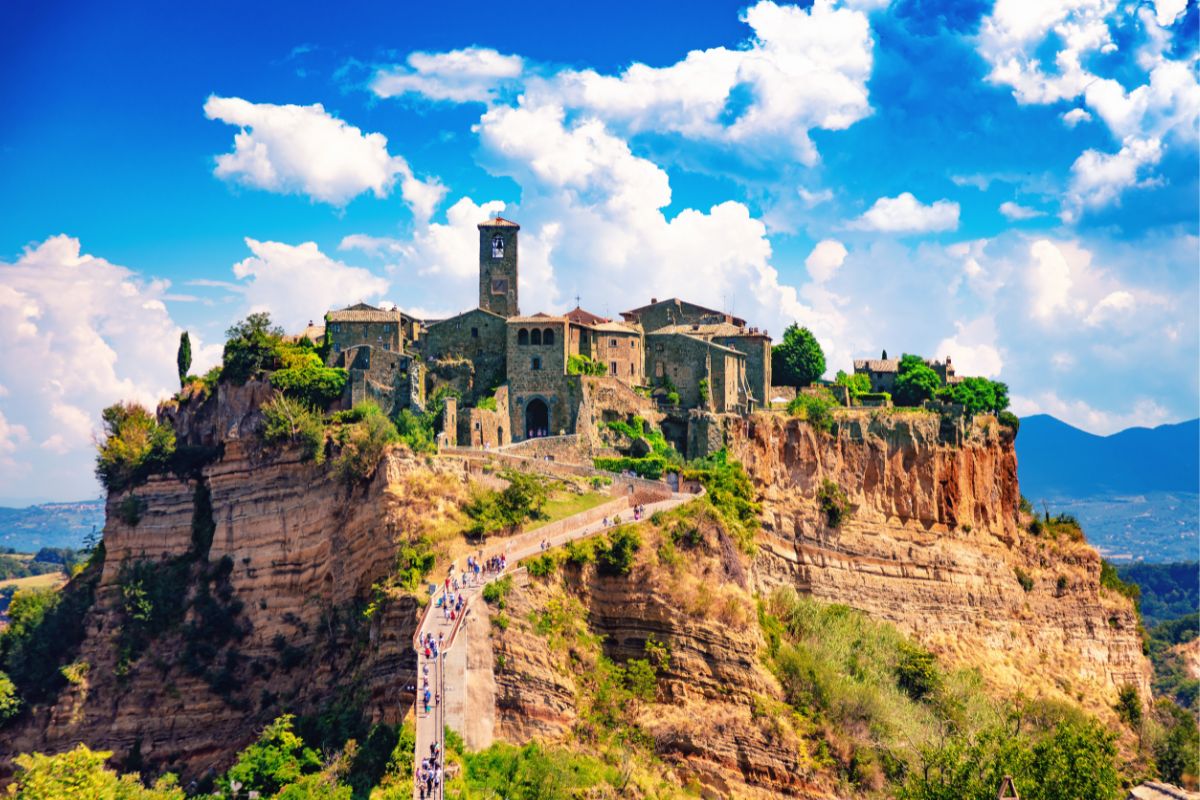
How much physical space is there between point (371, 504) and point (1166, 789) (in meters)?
39.3

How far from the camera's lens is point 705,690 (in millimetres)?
44500

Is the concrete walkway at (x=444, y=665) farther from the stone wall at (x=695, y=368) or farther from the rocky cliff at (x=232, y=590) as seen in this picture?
the stone wall at (x=695, y=368)

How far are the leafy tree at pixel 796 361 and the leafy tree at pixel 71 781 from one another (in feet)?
125

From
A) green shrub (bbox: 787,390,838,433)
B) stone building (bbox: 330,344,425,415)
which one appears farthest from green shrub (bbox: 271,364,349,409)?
green shrub (bbox: 787,390,838,433)

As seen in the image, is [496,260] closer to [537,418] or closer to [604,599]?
[537,418]

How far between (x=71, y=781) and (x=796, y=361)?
4167cm

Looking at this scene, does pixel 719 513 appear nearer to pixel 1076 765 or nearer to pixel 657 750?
pixel 657 750

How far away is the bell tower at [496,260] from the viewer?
64.8 metres

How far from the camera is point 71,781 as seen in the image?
138ft

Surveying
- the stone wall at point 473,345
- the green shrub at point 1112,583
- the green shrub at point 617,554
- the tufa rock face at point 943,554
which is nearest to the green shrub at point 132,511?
the stone wall at point 473,345

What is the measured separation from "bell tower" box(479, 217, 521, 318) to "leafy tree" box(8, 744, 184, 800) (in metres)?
29.9

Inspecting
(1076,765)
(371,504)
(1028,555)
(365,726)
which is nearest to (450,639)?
(365,726)

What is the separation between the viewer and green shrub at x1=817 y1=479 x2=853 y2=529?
61375 millimetres

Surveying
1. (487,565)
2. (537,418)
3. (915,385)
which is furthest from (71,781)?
(915,385)
